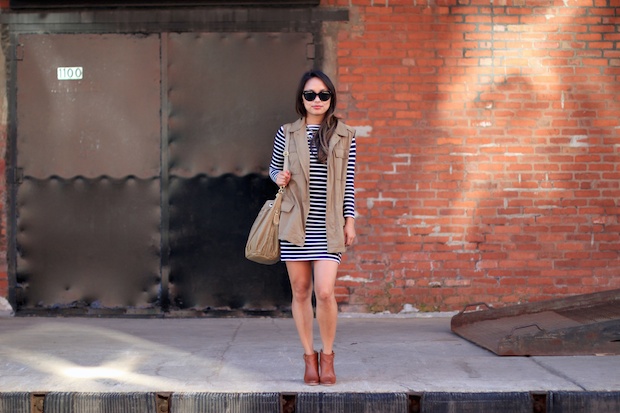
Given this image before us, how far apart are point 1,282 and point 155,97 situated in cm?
237

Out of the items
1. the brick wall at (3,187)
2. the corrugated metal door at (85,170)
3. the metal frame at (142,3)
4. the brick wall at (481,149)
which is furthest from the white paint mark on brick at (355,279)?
the brick wall at (3,187)

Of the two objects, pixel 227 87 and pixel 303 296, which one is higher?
pixel 227 87

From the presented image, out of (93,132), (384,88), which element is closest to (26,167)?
(93,132)

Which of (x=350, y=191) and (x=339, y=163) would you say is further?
(x=350, y=191)

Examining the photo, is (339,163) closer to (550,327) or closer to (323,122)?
(323,122)

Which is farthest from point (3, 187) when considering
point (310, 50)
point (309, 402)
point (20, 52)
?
point (309, 402)

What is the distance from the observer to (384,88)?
8438 mm

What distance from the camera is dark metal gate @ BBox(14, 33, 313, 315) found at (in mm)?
8422

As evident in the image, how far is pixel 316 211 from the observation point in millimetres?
5301

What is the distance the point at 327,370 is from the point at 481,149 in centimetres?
383

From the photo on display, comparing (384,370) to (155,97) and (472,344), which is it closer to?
(472,344)

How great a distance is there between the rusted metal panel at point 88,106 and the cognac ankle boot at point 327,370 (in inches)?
147

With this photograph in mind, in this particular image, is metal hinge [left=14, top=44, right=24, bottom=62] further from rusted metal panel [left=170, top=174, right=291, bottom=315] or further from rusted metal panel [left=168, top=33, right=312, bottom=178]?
rusted metal panel [left=170, top=174, right=291, bottom=315]

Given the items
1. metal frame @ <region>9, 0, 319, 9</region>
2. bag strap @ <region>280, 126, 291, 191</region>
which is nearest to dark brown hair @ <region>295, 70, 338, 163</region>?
bag strap @ <region>280, 126, 291, 191</region>
